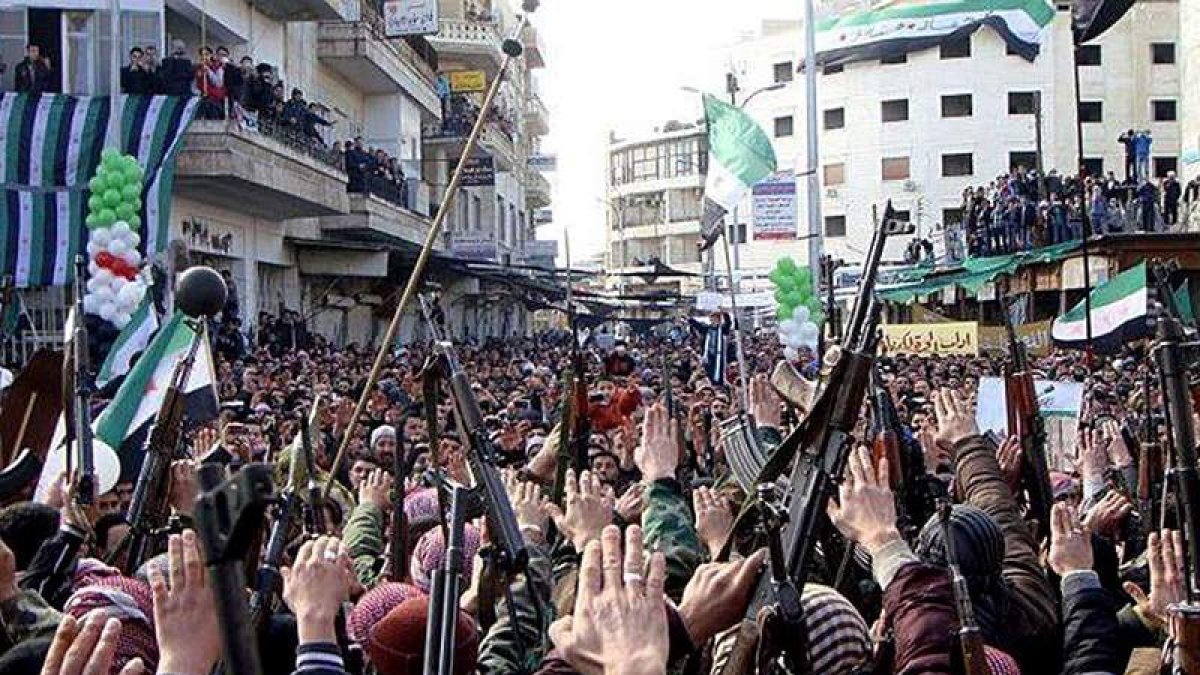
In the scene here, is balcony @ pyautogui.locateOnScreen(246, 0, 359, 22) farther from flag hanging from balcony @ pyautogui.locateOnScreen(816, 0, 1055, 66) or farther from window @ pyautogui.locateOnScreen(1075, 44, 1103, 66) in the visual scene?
window @ pyautogui.locateOnScreen(1075, 44, 1103, 66)

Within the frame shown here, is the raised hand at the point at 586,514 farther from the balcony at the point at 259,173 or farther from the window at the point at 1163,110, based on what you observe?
the window at the point at 1163,110

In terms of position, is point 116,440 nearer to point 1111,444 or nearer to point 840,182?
point 1111,444

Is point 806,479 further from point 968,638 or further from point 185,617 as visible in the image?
point 185,617

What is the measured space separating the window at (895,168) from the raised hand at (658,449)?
5868 cm

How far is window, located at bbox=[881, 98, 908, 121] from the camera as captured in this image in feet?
208

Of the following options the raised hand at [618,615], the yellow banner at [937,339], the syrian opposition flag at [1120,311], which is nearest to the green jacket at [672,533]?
the raised hand at [618,615]

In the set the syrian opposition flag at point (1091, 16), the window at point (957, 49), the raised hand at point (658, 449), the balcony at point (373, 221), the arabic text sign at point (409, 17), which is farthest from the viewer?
the window at point (957, 49)

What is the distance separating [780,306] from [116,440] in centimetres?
1767

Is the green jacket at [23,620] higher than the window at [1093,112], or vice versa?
the window at [1093,112]

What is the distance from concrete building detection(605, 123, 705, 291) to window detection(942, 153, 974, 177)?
2539 cm

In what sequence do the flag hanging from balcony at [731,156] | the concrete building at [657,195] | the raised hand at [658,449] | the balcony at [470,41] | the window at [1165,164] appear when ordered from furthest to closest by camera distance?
1. the concrete building at [657,195]
2. the window at [1165,164]
3. the balcony at [470,41]
4. the flag hanging from balcony at [731,156]
5. the raised hand at [658,449]

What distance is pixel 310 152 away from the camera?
81.0ft

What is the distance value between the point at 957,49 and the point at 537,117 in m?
19.6

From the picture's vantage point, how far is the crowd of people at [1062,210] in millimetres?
23844
